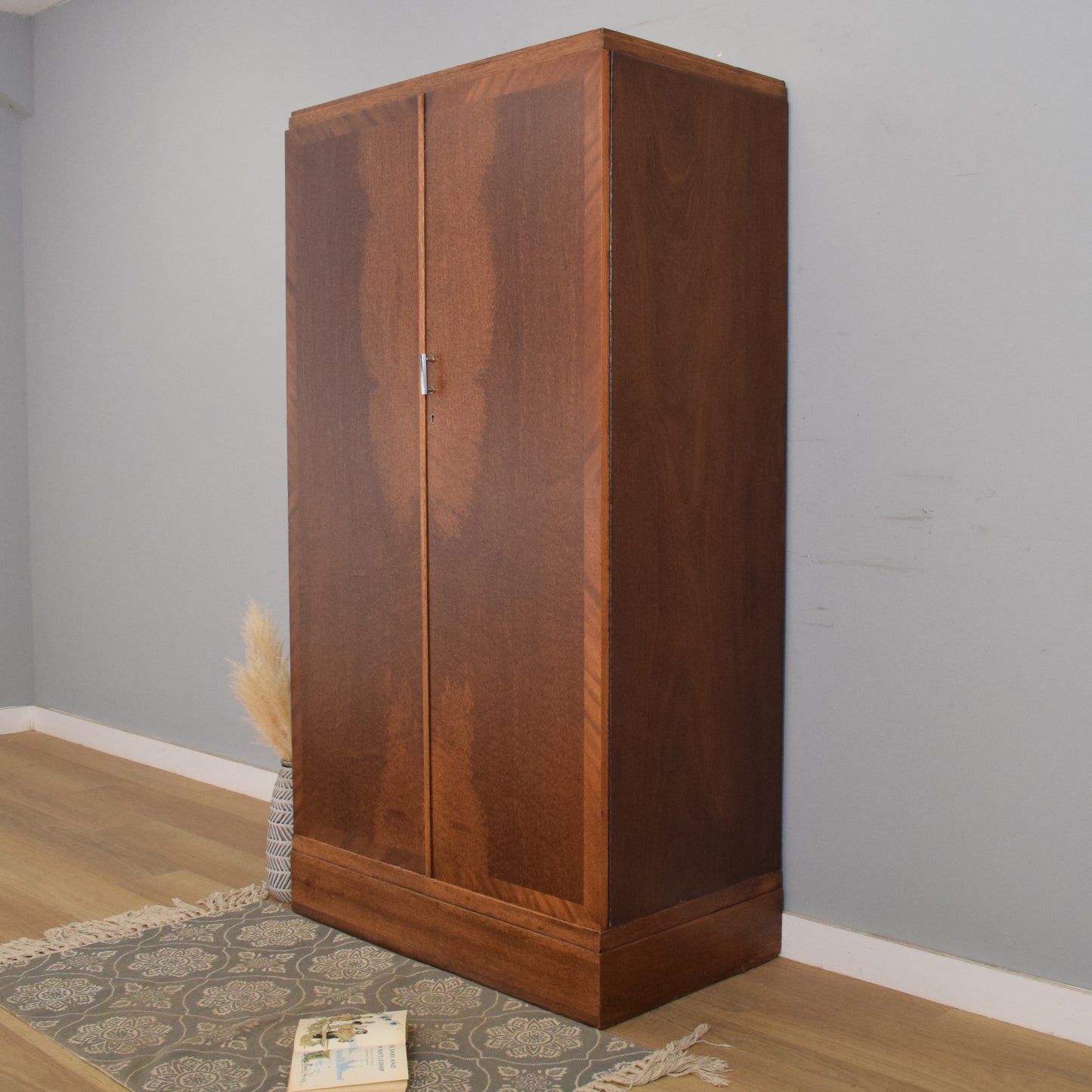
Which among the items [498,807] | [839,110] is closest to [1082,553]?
[839,110]

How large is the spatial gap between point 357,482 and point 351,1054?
44.8 inches

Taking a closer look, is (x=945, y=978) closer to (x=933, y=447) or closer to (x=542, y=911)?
(x=542, y=911)

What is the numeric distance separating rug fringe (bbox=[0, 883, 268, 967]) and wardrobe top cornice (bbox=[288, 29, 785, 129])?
175cm

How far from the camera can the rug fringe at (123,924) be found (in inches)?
104

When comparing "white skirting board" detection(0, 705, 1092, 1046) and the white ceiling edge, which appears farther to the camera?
the white ceiling edge

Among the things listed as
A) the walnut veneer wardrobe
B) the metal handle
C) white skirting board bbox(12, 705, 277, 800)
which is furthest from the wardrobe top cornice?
white skirting board bbox(12, 705, 277, 800)

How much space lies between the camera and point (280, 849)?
2980 millimetres

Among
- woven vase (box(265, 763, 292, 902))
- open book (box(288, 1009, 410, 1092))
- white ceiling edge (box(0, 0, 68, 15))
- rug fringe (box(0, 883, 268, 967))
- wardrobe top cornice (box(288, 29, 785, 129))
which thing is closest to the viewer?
open book (box(288, 1009, 410, 1092))

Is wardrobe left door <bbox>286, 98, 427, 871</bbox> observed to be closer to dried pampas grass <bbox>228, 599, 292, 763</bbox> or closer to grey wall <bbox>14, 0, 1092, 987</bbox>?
dried pampas grass <bbox>228, 599, 292, 763</bbox>

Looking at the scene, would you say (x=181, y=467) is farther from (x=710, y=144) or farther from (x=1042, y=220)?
(x=1042, y=220)

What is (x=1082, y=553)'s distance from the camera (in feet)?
7.21

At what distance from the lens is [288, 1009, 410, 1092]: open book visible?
2.01 m

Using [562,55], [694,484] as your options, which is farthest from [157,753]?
[562,55]

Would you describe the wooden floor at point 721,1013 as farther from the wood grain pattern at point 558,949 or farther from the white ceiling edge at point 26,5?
the white ceiling edge at point 26,5
